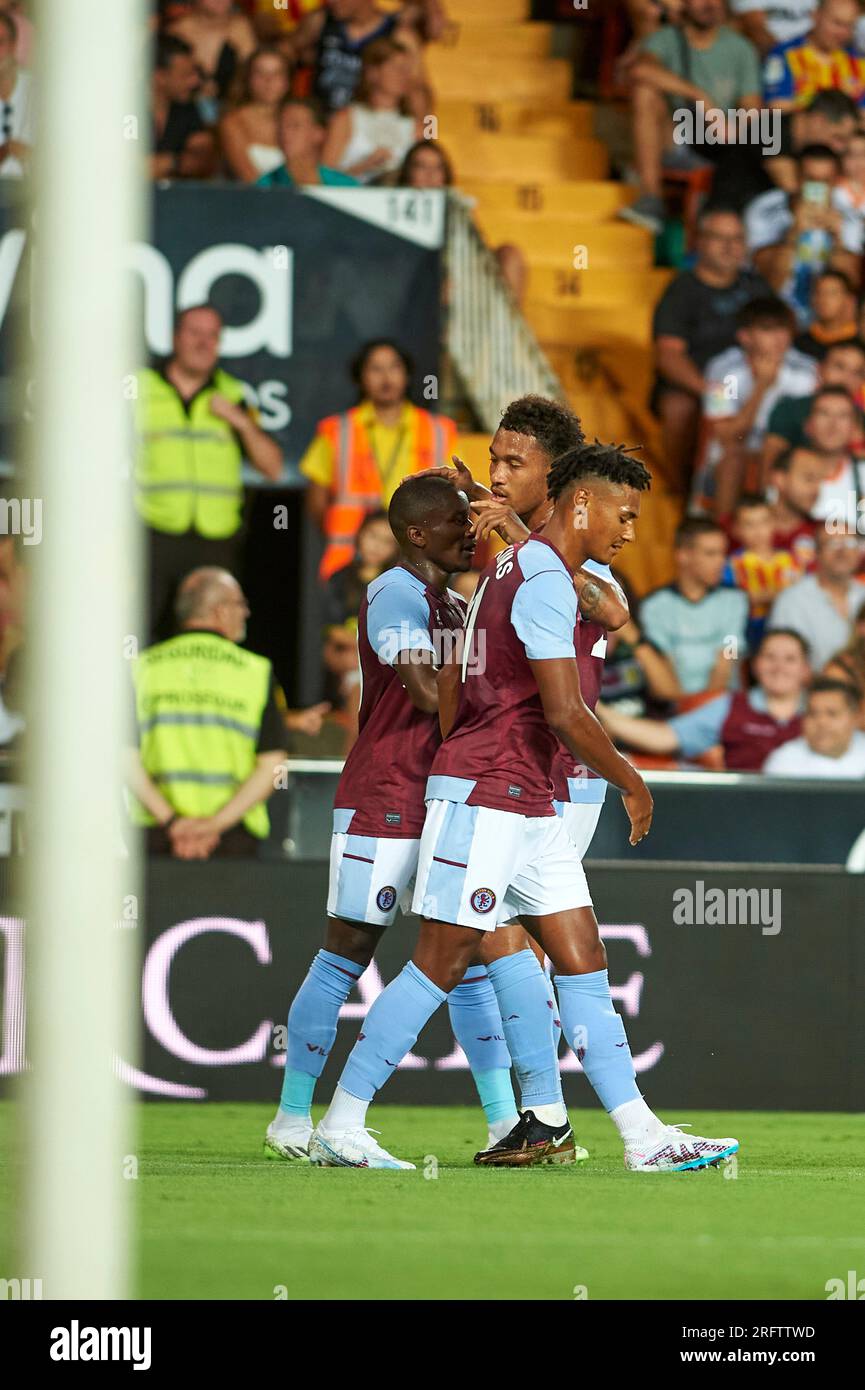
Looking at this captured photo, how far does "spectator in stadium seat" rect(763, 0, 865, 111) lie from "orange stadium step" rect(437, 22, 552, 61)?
6.94 ft

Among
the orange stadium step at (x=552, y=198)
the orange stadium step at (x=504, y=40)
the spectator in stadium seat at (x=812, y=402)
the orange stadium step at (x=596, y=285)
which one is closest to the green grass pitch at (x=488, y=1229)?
the spectator in stadium seat at (x=812, y=402)

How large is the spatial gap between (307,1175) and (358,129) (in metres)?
6.98

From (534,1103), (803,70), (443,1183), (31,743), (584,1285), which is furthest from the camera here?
(803,70)

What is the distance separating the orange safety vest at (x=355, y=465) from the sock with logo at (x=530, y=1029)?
4.02 metres

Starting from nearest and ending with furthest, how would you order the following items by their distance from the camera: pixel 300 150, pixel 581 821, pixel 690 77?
1. pixel 581 821
2. pixel 300 150
3. pixel 690 77

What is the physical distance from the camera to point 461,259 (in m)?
10.7

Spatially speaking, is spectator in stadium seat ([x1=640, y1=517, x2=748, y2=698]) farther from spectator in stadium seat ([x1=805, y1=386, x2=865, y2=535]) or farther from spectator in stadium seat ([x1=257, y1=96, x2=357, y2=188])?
spectator in stadium seat ([x1=257, y1=96, x2=357, y2=188])

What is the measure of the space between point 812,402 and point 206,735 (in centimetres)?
366

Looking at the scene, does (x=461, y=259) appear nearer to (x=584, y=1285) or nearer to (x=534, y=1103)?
(x=534, y=1103)

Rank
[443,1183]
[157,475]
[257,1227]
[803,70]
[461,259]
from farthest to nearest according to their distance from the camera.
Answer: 1. [803,70]
2. [461,259]
3. [157,475]
4. [443,1183]
5. [257,1227]

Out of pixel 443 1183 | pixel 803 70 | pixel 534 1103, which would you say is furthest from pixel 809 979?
pixel 803 70

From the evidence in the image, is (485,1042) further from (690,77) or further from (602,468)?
(690,77)

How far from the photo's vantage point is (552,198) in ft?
42.9

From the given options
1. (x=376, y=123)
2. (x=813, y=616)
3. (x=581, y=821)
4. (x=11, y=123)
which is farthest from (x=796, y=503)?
(x=581, y=821)
